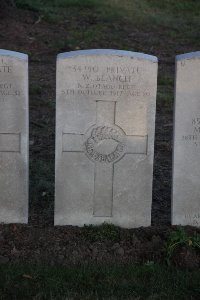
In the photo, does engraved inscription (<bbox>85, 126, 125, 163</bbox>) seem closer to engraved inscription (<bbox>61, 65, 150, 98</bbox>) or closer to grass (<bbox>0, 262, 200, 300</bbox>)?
engraved inscription (<bbox>61, 65, 150, 98</bbox>)

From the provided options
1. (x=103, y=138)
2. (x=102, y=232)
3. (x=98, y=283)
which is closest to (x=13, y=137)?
(x=103, y=138)

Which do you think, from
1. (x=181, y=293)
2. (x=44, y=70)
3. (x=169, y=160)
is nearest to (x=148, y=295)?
(x=181, y=293)

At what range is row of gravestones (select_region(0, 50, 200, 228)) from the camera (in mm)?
4988

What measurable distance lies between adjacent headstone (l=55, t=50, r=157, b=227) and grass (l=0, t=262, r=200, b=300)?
2.21 feet

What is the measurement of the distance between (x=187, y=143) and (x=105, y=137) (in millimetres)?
644

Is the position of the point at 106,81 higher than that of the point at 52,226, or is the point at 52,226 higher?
the point at 106,81

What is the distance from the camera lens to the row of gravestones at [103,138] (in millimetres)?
4988

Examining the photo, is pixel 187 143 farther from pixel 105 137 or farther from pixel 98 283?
pixel 98 283

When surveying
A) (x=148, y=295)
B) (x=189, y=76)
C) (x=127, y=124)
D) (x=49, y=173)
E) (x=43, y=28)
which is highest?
(x=43, y=28)

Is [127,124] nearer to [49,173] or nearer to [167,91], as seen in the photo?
[49,173]

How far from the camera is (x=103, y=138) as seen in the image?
5.16 m

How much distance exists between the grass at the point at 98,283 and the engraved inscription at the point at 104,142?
0.91 metres

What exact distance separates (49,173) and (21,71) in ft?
5.59

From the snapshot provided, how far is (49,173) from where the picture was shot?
6.45 metres
